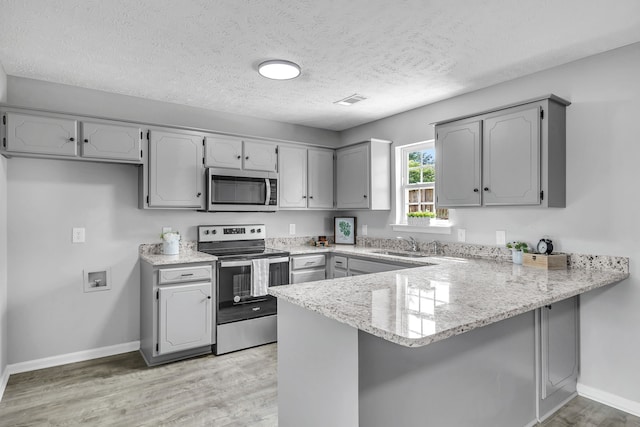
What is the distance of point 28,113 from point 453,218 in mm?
3713

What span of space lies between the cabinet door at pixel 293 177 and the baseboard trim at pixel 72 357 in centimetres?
208

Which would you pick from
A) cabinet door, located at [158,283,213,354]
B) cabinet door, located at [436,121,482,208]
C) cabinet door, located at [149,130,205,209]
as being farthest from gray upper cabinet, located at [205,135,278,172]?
cabinet door, located at [436,121,482,208]

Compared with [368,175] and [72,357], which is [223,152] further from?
[72,357]

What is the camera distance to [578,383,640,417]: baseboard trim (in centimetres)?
244

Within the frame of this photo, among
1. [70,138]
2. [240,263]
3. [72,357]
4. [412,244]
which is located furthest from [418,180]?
[72,357]

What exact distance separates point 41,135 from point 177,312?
69.9 inches

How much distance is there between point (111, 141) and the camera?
10.3 ft

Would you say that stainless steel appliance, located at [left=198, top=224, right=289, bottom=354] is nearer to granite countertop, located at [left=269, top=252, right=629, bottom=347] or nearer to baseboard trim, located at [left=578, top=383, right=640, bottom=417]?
granite countertop, located at [left=269, top=252, right=629, bottom=347]

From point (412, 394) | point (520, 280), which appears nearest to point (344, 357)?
point (412, 394)

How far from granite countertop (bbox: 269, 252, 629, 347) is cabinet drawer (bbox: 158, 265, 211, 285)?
1.64 metres

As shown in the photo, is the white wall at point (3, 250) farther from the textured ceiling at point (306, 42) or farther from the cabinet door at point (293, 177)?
the cabinet door at point (293, 177)

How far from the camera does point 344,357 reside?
1484 millimetres

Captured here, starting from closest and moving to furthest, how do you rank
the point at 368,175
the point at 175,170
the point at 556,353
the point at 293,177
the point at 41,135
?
1. the point at 556,353
2. the point at 41,135
3. the point at 175,170
4. the point at 368,175
5. the point at 293,177

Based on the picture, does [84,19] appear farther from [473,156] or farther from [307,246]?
[307,246]
